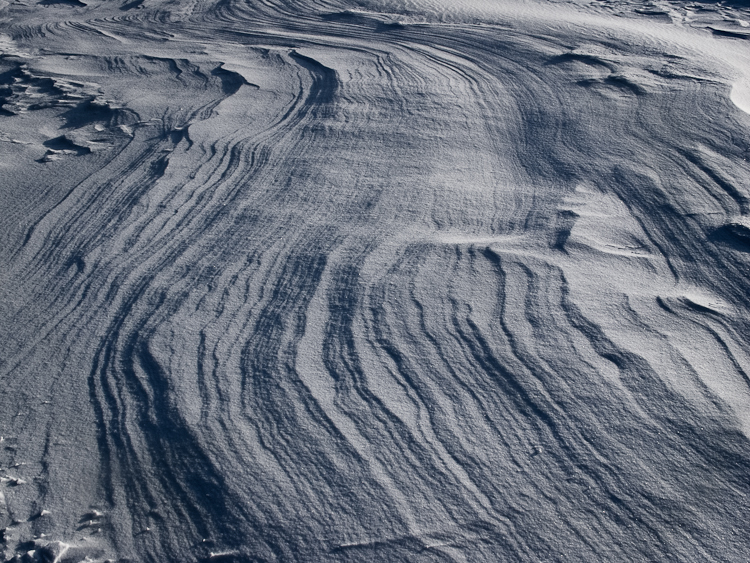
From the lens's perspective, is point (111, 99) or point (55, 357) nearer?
point (55, 357)

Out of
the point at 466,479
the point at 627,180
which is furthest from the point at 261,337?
the point at 627,180

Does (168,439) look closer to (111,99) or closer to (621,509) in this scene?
(621,509)

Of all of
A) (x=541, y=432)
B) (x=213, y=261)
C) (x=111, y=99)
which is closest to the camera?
(x=541, y=432)

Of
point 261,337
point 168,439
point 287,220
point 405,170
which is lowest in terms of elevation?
point 168,439

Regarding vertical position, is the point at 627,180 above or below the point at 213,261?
above

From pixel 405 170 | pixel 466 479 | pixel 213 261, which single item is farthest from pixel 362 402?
pixel 405 170

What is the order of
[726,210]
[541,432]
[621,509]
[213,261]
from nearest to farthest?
1. [621,509]
2. [541,432]
3. [213,261]
4. [726,210]
